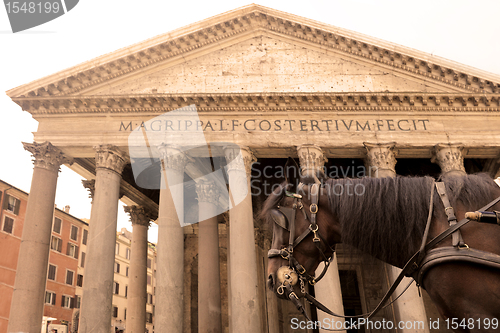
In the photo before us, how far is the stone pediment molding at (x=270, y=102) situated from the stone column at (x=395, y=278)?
165 cm

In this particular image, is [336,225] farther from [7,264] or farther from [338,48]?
[7,264]

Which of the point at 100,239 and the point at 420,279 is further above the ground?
the point at 100,239

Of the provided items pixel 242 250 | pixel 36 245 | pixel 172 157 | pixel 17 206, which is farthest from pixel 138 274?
pixel 17 206

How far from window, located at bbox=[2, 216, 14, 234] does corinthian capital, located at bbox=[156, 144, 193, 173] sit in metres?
20.0

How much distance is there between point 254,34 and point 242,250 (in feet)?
28.9

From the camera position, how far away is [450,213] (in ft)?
10.2

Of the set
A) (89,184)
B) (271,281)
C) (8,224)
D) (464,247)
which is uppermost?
(8,224)

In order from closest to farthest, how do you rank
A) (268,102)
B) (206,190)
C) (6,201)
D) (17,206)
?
(268,102) → (206,190) → (6,201) → (17,206)

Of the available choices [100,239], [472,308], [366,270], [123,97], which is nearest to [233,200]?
[100,239]

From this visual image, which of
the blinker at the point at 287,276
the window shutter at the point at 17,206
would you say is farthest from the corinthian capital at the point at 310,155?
the window shutter at the point at 17,206

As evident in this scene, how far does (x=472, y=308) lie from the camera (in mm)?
2902

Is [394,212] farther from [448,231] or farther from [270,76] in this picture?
[270,76]

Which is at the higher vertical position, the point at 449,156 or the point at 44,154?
the point at 44,154

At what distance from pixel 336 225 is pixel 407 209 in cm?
58
